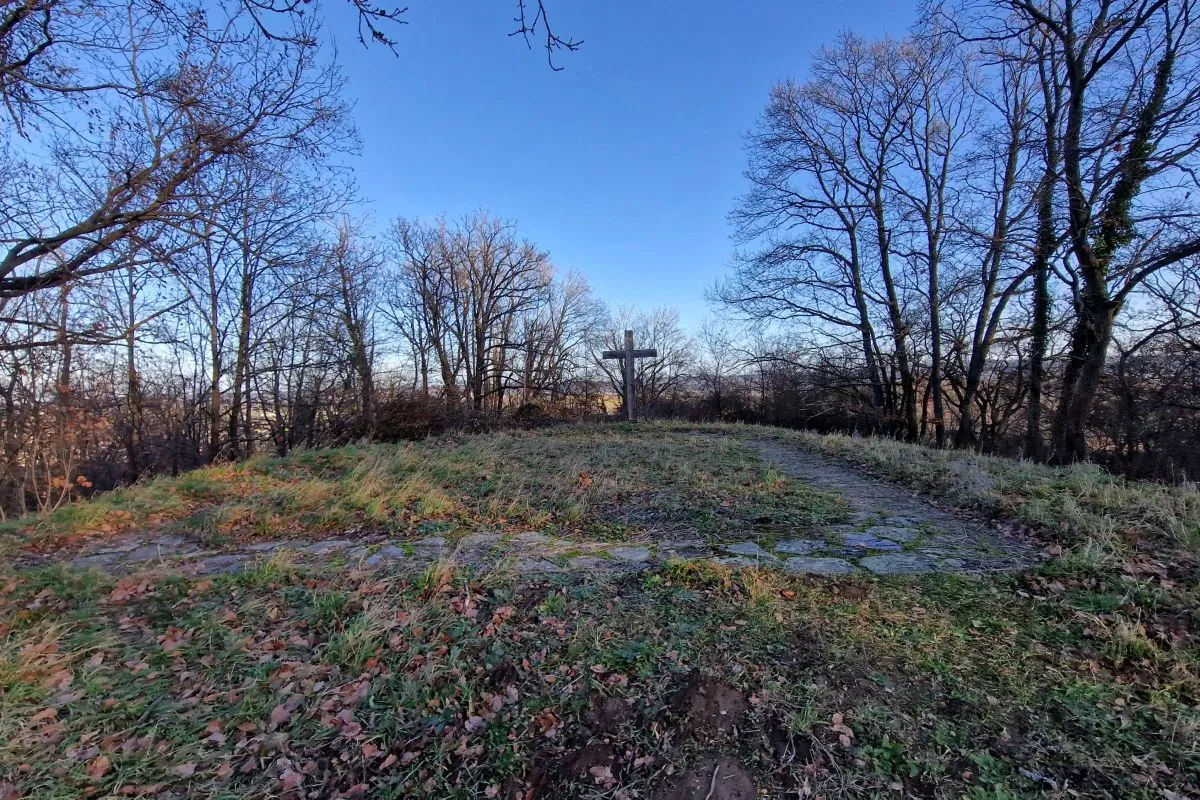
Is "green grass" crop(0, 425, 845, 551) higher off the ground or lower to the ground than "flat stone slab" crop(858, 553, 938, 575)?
higher

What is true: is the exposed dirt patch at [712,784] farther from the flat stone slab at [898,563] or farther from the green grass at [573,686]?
the flat stone slab at [898,563]

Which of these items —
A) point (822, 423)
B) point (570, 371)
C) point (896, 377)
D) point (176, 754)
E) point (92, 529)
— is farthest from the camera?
point (570, 371)

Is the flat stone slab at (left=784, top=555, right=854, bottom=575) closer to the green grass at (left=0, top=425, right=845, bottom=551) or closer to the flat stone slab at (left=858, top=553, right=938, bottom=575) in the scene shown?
the flat stone slab at (left=858, top=553, right=938, bottom=575)

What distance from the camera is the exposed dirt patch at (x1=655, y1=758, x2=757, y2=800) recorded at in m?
1.61

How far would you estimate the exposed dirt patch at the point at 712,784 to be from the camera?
5.29ft

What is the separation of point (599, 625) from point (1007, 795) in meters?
1.64

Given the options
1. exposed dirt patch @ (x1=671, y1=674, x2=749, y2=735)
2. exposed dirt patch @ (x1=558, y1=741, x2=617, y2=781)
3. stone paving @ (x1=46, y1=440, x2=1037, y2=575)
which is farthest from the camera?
stone paving @ (x1=46, y1=440, x2=1037, y2=575)

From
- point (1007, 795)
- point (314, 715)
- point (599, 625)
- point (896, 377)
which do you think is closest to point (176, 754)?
point (314, 715)

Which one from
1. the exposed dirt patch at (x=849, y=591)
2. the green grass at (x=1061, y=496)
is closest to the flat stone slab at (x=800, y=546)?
the exposed dirt patch at (x=849, y=591)

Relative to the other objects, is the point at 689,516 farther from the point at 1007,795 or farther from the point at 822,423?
the point at 822,423

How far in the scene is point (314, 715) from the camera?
1982mm

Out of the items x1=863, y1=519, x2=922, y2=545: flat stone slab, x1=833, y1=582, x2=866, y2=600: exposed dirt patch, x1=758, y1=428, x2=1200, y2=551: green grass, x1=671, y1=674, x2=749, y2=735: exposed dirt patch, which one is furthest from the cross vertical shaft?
x1=671, y1=674, x2=749, y2=735: exposed dirt patch

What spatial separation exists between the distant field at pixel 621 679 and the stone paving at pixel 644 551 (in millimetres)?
240

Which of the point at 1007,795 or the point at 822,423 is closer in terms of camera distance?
the point at 1007,795
